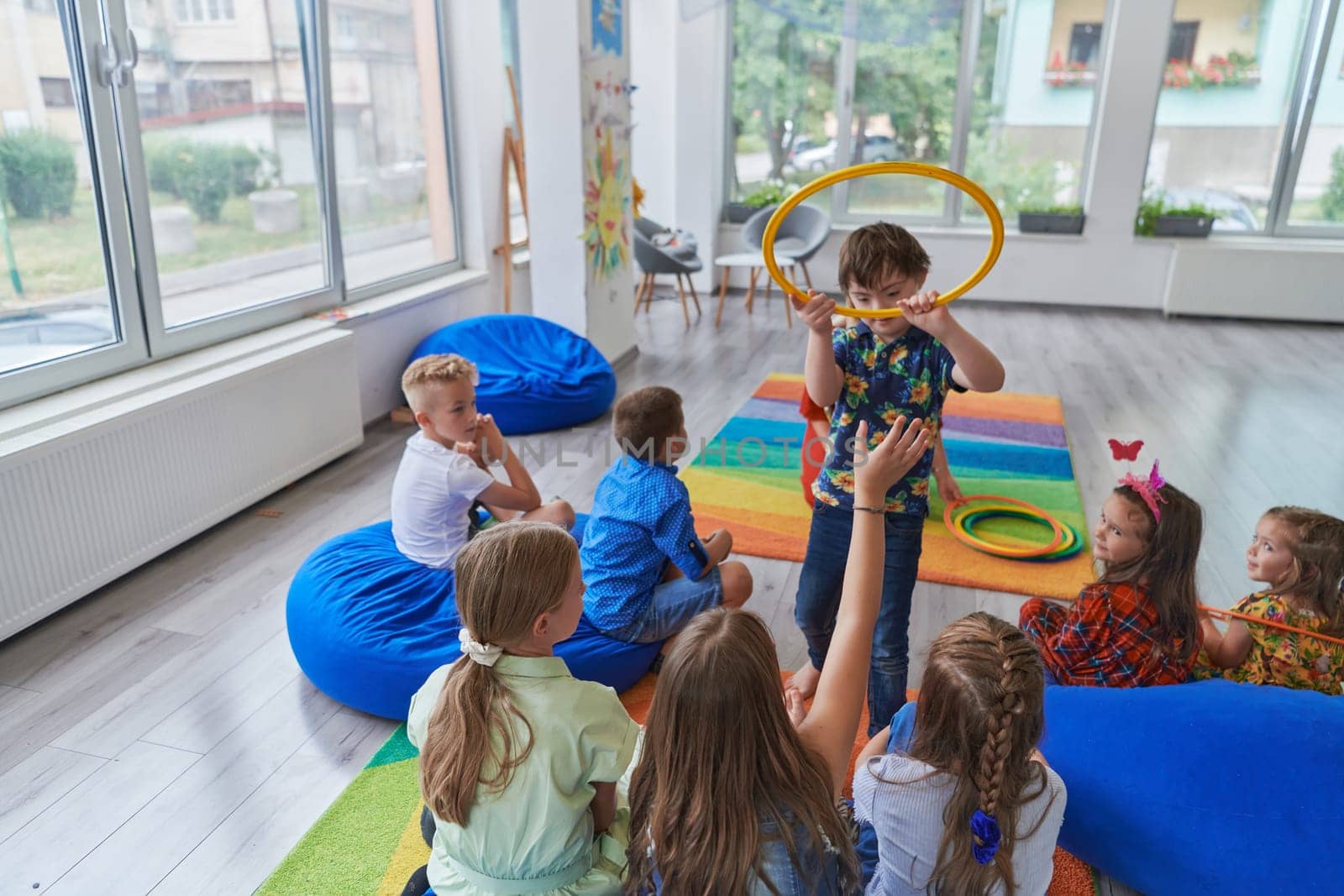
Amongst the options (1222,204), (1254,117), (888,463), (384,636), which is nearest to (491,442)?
(384,636)

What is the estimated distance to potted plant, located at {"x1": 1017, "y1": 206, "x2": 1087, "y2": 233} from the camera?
728 cm

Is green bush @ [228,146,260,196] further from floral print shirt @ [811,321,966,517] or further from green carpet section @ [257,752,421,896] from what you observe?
floral print shirt @ [811,321,966,517]

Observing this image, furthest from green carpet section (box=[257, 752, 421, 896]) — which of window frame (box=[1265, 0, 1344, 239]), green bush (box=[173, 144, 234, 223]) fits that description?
window frame (box=[1265, 0, 1344, 239])

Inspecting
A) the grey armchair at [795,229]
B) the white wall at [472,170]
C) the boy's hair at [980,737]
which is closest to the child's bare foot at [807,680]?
the boy's hair at [980,737]

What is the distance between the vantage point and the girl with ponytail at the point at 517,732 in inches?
50.9

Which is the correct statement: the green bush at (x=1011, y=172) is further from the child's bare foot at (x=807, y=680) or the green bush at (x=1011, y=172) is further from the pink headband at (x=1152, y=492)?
the child's bare foot at (x=807, y=680)

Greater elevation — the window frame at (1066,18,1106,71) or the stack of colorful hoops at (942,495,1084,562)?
the window frame at (1066,18,1106,71)

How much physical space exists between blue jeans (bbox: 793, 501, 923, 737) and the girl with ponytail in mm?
682

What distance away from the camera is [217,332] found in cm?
359

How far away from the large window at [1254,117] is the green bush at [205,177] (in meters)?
6.53

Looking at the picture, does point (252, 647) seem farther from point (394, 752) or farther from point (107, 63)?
point (107, 63)

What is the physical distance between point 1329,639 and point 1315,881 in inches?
21.8

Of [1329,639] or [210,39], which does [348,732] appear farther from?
[210,39]

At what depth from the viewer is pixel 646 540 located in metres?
2.25
